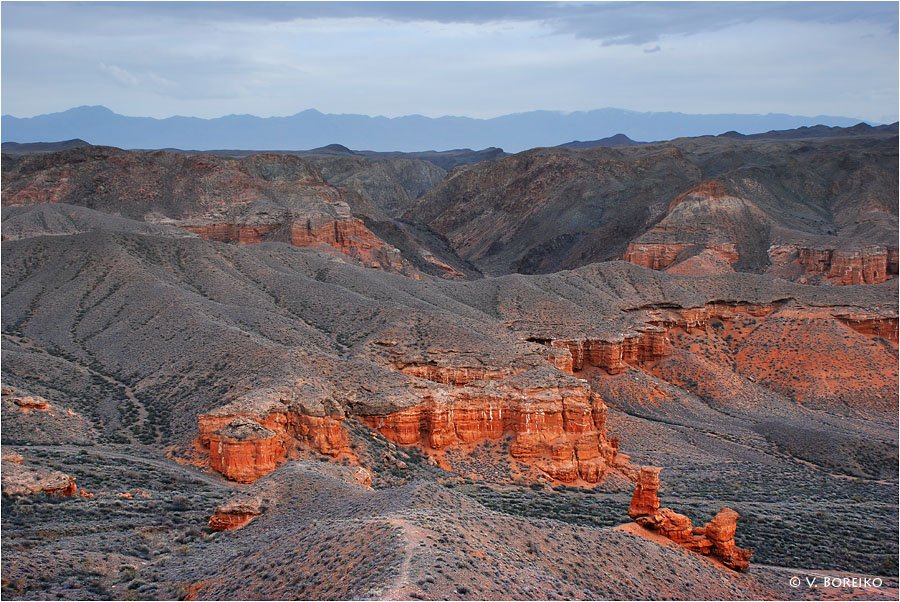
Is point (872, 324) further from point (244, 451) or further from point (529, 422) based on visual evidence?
point (244, 451)

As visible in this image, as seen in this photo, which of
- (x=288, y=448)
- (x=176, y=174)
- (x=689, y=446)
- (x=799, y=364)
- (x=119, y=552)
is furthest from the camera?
(x=176, y=174)

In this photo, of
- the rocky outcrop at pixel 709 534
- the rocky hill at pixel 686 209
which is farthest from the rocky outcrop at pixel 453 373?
the rocky hill at pixel 686 209

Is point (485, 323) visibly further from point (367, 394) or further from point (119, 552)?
point (119, 552)

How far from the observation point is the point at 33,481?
25375 mm

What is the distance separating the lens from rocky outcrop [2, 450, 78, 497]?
81.8 ft

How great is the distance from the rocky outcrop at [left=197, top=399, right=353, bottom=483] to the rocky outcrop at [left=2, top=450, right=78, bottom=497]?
17.9 ft

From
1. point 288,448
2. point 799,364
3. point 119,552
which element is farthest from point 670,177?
point 119,552

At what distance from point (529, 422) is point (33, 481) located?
61.6 feet

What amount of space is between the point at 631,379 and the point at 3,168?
76.3 metres

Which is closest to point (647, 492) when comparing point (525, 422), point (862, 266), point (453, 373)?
point (525, 422)

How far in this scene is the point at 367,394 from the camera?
37656 mm

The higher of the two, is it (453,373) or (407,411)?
(453,373)

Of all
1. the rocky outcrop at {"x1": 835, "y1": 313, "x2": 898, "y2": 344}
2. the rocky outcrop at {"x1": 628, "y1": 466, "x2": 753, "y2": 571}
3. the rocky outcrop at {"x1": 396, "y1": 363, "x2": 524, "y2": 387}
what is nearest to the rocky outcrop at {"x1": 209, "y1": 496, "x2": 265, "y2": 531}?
the rocky outcrop at {"x1": 628, "y1": 466, "x2": 753, "y2": 571}

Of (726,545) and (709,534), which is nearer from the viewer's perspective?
(726,545)
